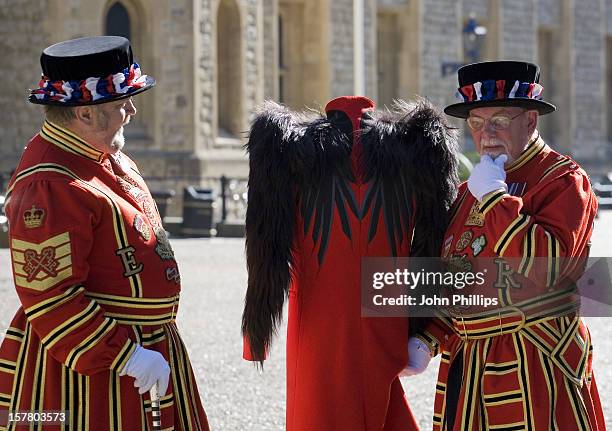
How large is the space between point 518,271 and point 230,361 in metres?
4.10

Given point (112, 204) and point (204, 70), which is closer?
point (112, 204)

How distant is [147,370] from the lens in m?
3.41

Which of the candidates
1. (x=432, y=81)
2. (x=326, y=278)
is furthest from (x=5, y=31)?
(x=326, y=278)

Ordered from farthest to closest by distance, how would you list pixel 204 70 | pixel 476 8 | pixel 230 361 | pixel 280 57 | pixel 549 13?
1. pixel 549 13
2. pixel 476 8
3. pixel 280 57
4. pixel 204 70
5. pixel 230 361

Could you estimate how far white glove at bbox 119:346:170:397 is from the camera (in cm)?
340

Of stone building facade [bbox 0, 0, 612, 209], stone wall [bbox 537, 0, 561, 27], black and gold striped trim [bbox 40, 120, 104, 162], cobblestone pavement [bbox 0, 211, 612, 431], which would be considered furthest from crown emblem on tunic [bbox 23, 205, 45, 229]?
stone wall [bbox 537, 0, 561, 27]

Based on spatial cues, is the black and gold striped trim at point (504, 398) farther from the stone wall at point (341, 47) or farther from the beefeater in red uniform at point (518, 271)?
the stone wall at point (341, 47)

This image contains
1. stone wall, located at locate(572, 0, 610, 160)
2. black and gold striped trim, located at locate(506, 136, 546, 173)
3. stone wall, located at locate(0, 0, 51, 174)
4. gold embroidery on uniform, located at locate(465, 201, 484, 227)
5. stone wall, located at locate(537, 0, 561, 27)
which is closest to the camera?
gold embroidery on uniform, located at locate(465, 201, 484, 227)

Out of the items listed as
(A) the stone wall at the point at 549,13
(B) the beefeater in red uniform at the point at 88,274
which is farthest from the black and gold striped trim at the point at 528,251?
(A) the stone wall at the point at 549,13

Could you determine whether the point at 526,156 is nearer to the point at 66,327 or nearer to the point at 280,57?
the point at 66,327

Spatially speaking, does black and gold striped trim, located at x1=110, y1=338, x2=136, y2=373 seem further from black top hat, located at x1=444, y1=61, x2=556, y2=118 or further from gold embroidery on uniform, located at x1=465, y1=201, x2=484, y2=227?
black top hat, located at x1=444, y1=61, x2=556, y2=118

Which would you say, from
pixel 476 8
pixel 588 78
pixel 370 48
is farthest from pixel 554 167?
pixel 588 78

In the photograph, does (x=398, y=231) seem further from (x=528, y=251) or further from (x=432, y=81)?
(x=432, y=81)

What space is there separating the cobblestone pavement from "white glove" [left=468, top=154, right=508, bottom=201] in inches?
94.8
